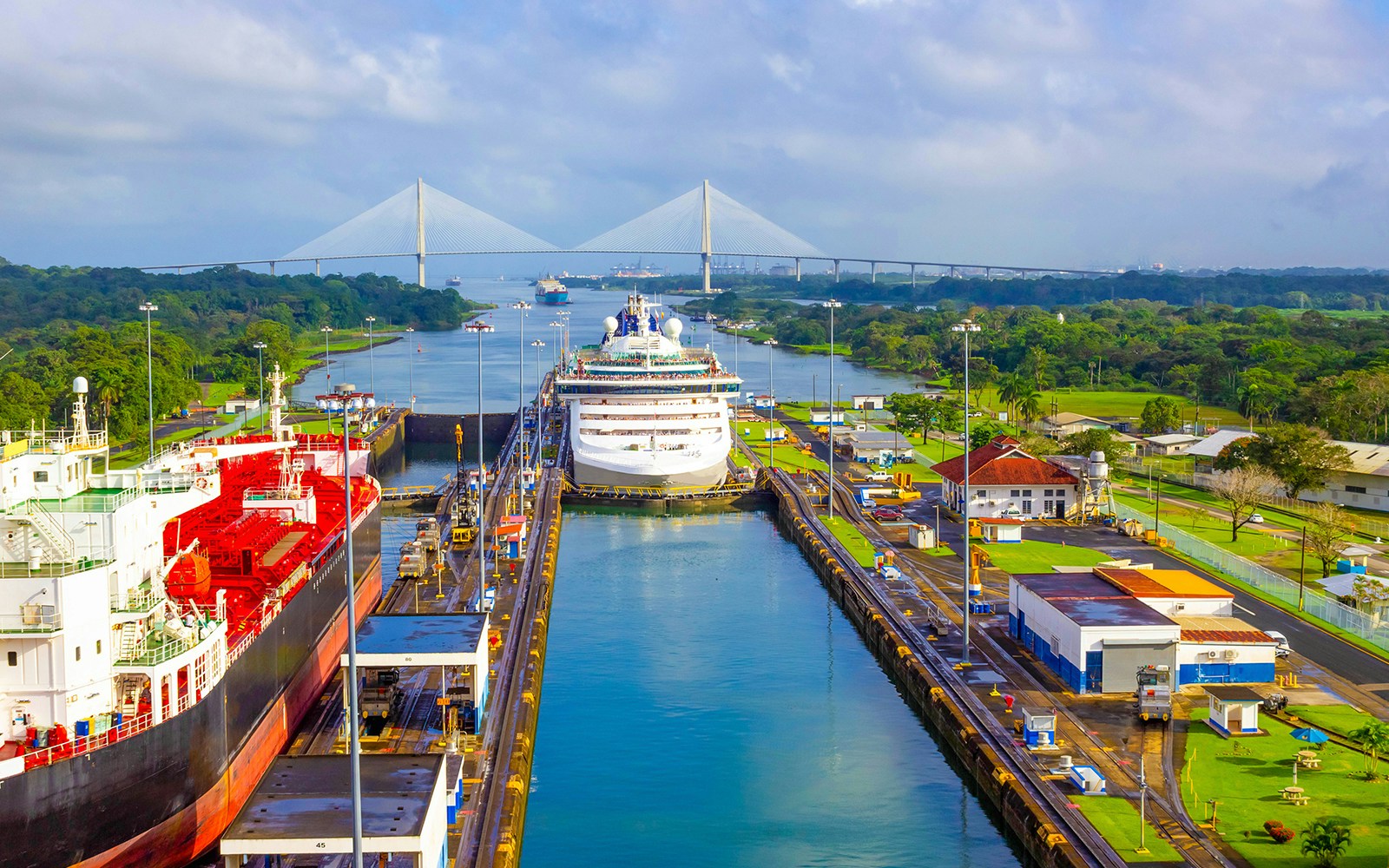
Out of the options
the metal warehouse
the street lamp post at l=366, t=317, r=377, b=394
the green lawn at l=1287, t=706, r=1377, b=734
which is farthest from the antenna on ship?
the street lamp post at l=366, t=317, r=377, b=394

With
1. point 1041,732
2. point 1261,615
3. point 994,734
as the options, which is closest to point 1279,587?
point 1261,615

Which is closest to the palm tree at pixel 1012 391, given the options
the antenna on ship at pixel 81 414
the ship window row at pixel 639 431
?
the ship window row at pixel 639 431

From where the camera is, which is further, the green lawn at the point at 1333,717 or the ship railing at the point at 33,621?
the green lawn at the point at 1333,717

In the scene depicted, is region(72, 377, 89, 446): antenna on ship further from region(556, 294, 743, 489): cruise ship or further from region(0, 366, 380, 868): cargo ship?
region(556, 294, 743, 489): cruise ship

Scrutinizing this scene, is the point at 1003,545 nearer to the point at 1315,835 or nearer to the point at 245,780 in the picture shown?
the point at 1315,835

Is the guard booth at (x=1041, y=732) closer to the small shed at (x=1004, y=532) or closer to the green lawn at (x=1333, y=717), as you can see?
the green lawn at (x=1333, y=717)

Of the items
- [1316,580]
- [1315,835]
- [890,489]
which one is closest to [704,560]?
[890,489]

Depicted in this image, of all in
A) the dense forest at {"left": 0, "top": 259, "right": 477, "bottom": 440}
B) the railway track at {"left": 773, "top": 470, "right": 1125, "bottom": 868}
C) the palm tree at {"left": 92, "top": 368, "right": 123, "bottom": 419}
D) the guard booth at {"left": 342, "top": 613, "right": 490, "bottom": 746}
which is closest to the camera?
the railway track at {"left": 773, "top": 470, "right": 1125, "bottom": 868}
